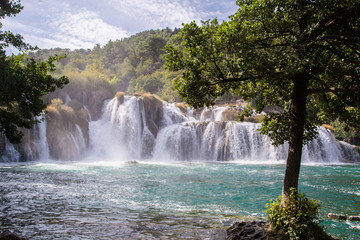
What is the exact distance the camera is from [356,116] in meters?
8.76

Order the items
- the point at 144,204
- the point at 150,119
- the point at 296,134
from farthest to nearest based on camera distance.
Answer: the point at 150,119
the point at 144,204
the point at 296,134

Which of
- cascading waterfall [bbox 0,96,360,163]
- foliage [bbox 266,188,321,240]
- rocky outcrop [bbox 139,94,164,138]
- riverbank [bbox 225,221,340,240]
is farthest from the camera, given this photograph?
rocky outcrop [bbox 139,94,164,138]

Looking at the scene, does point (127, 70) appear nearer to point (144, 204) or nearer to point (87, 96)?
point (87, 96)

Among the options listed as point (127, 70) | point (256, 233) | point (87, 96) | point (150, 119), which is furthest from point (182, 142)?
point (127, 70)

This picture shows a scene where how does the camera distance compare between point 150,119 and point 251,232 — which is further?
point 150,119

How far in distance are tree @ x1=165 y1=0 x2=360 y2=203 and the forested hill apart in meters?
33.8

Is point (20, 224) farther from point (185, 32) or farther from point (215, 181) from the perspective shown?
point (215, 181)

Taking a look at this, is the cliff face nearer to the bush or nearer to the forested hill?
the forested hill

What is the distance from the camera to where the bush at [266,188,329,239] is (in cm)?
621

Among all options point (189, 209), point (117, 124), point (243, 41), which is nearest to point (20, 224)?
point (189, 209)

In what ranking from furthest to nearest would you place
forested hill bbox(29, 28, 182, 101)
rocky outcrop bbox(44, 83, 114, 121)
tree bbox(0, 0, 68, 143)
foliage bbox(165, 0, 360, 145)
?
forested hill bbox(29, 28, 182, 101), rocky outcrop bbox(44, 83, 114, 121), tree bbox(0, 0, 68, 143), foliage bbox(165, 0, 360, 145)

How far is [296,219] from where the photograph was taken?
6.38 m

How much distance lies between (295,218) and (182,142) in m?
30.6

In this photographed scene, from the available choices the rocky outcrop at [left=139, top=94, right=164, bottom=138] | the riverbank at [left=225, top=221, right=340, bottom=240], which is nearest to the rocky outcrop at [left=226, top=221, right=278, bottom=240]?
the riverbank at [left=225, top=221, right=340, bottom=240]
